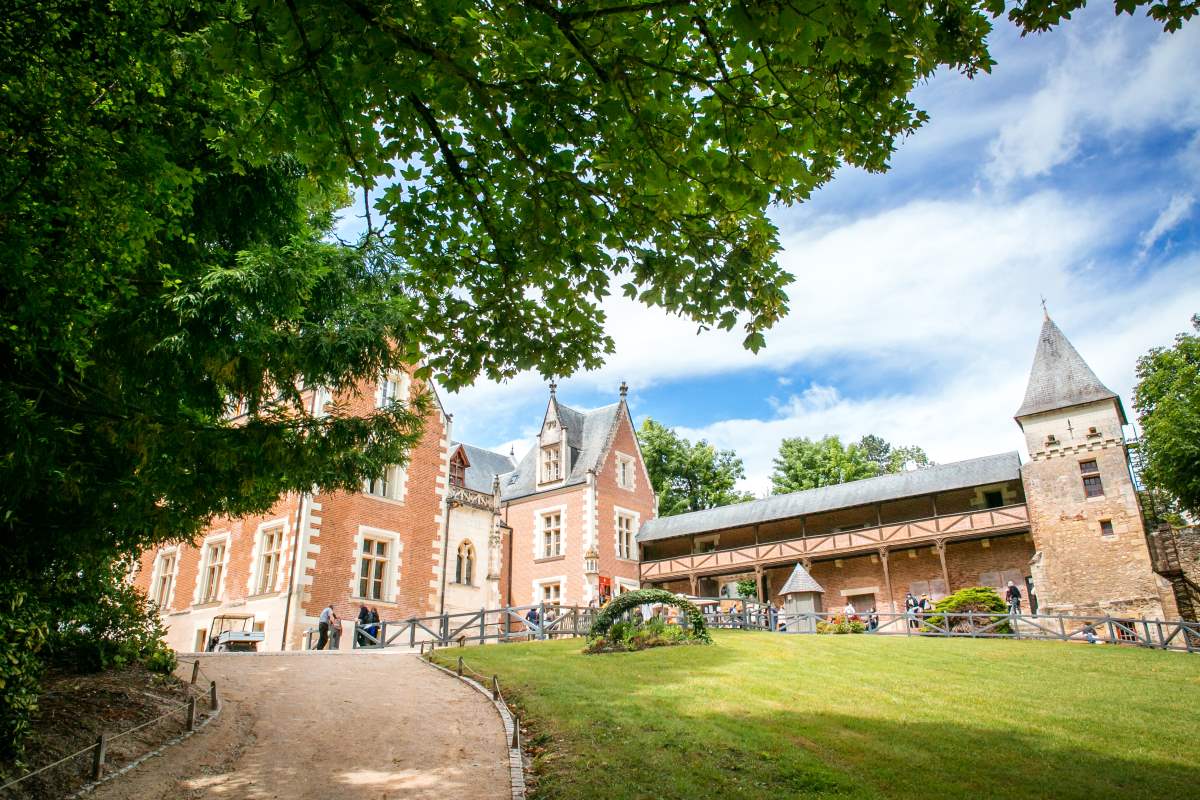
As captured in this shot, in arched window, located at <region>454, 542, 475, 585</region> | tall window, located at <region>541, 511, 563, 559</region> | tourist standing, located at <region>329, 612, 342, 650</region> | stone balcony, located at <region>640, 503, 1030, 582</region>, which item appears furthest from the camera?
tall window, located at <region>541, 511, 563, 559</region>

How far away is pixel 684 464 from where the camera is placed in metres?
46.3

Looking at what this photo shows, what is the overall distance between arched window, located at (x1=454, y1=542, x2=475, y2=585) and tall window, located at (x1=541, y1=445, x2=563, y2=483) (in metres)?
8.01

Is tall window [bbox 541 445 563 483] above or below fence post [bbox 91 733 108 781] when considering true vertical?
above

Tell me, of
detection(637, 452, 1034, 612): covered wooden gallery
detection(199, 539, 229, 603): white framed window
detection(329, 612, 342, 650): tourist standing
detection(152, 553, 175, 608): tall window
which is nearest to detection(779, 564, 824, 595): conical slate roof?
detection(637, 452, 1034, 612): covered wooden gallery

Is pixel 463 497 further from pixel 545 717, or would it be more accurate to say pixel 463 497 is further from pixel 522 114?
pixel 522 114

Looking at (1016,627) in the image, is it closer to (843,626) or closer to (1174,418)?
(843,626)

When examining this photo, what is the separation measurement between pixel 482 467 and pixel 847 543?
1668 cm

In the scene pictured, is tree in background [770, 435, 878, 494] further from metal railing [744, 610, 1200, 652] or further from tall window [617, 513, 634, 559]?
metal railing [744, 610, 1200, 652]

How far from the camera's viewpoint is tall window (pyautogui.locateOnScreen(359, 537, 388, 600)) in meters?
21.4

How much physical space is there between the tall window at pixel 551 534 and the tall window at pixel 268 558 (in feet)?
43.4

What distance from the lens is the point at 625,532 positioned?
3391 cm

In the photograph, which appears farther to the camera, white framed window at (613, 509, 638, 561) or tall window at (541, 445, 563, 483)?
tall window at (541, 445, 563, 483)

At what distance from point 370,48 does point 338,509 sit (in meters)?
18.4

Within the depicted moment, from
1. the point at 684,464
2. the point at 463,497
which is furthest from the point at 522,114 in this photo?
the point at 684,464
